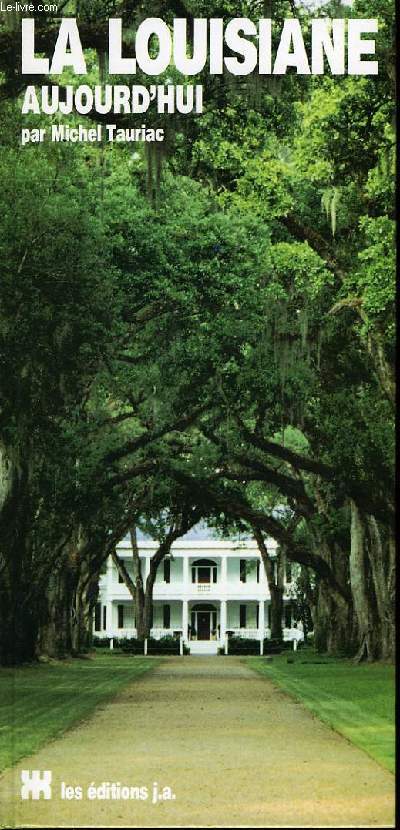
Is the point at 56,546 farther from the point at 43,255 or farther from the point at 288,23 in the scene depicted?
the point at 288,23

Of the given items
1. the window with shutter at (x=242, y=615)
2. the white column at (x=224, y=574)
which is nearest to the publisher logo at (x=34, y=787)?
the white column at (x=224, y=574)

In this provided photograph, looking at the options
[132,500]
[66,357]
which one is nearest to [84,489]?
[132,500]

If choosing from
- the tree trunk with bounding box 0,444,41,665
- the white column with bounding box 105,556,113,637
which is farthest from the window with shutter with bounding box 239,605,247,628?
the tree trunk with bounding box 0,444,41,665

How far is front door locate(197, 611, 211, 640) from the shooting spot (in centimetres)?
10350

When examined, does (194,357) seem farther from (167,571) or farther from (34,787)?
(167,571)

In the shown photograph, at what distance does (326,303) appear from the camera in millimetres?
34406

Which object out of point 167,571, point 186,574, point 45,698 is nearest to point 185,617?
point 186,574

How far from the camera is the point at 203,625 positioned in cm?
10431

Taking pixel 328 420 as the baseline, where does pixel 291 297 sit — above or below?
above

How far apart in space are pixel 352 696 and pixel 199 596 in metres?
75.4

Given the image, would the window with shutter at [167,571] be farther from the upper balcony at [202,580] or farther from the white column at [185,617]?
the white column at [185,617]

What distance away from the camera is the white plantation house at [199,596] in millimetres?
100625

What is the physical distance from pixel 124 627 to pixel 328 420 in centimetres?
6677

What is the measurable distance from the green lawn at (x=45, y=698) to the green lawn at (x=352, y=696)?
345 centimetres
